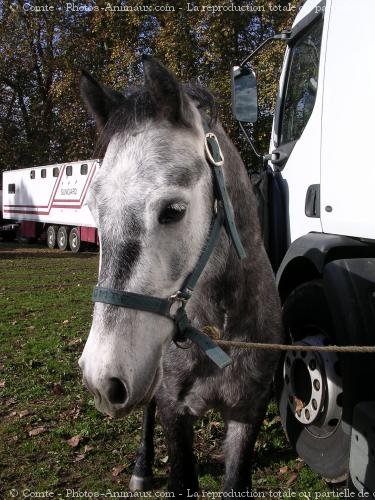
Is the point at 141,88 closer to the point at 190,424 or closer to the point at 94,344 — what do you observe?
the point at 94,344

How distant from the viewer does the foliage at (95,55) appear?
12649 mm

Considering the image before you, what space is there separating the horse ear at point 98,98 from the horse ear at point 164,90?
272 mm

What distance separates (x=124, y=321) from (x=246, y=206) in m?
1.01

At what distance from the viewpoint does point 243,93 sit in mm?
3330

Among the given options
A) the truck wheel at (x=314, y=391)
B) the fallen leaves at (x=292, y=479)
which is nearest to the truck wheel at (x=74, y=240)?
the fallen leaves at (x=292, y=479)

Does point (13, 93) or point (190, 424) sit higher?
point (13, 93)

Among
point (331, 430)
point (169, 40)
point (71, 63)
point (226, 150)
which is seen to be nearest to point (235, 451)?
point (331, 430)

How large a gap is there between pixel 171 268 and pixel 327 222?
4.16ft

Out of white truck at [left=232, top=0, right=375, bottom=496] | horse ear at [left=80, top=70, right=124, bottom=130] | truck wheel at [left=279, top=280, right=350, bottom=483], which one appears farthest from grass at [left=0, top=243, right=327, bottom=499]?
horse ear at [left=80, top=70, right=124, bottom=130]

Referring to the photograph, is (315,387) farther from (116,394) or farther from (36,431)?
(36,431)

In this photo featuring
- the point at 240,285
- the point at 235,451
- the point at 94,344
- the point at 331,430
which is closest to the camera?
the point at 94,344

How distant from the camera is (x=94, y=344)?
165 centimetres

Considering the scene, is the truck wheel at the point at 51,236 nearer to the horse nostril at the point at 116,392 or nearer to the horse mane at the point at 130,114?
the horse mane at the point at 130,114

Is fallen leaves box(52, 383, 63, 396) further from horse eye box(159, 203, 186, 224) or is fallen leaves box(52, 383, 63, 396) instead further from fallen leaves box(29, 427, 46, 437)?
horse eye box(159, 203, 186, 224)
